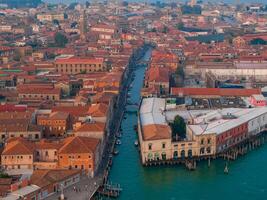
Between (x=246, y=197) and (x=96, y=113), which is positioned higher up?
(x=96, y=113)

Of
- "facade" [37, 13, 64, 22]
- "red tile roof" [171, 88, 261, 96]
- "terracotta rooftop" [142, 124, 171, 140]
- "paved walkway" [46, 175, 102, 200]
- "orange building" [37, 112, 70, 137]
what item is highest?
"facade" [37, 13, 64, 22]

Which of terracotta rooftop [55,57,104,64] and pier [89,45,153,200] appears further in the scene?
terracotta rooftop [55,57,104,64]

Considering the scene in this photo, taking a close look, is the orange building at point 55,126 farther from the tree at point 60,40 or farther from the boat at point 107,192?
the tree at point 60,40

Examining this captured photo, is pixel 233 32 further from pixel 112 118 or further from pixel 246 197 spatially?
pixel 246 197

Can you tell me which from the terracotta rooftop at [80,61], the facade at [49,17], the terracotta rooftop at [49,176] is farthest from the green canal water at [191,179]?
the facade at [49,17]

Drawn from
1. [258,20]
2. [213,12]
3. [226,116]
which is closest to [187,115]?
[226,116]

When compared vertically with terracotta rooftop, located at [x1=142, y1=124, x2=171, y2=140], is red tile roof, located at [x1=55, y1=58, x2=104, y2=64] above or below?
above

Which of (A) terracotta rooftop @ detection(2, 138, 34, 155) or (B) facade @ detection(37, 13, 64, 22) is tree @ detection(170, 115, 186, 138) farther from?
(B) facade @ detection(37, 13, 64, 22)

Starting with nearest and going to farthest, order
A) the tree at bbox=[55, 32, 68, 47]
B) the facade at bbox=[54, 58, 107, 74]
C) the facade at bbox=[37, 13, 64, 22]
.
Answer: the facade at bbox=[54, 58, 107, 74] < the tree at bbox=[55, 32, 68, 47] < the facade at bbox=[37, 13, 64, 22]

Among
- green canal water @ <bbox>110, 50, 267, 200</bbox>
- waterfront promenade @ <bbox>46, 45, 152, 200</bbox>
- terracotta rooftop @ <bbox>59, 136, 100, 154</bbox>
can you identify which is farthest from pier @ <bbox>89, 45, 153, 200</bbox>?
terracotta rooftop @ <bbox>59, 136, 100, 154</bbox>
